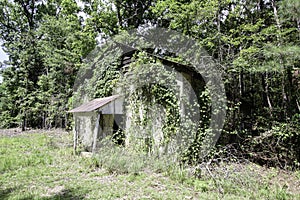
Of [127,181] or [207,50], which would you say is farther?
[207,50]

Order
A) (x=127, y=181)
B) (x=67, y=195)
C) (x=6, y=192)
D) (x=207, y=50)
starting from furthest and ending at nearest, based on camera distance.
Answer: (x=207, y=50), (x=127, y=181), (x=6, y=192), (x=67, y=195)

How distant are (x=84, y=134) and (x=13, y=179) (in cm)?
429

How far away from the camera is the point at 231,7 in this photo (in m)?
8.93

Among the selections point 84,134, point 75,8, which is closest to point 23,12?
point 75,8

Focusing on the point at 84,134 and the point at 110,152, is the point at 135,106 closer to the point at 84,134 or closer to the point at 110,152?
the point at 110,152

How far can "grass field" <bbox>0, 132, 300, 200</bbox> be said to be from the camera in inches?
151

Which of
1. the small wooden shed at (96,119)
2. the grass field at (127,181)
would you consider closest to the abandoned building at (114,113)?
the small wooden shed at (96,119)

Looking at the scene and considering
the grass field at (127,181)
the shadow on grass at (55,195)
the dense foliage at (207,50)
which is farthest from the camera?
the dense foliage at (207,50)

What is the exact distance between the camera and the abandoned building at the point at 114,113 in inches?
261

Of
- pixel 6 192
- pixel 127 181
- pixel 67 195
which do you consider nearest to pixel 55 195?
pixel 67 195

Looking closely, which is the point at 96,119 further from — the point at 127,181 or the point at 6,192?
the point at 6,192

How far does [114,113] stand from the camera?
7066mm

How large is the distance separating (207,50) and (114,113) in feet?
14.3

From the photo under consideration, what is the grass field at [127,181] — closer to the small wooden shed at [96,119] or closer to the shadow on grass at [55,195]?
the shadow on grass at [55,195]
